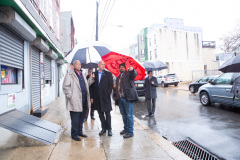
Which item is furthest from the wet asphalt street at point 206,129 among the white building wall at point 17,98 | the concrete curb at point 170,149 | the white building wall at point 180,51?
the white building wall at point 180,51

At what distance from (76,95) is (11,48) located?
2.61 m

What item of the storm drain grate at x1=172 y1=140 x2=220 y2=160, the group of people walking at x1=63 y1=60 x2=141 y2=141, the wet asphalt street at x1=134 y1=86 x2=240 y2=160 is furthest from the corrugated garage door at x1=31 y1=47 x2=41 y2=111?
the storm drain grate at x1=172 y1=140 x2=220 y2=160

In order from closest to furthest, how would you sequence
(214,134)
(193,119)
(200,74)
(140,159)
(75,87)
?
(140,159), (75,87), (214,134), (193,119), (200,74)

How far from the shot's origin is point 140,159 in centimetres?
325

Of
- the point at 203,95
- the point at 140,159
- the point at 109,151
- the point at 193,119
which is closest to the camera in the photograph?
the point at 140,159

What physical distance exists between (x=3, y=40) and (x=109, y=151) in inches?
154

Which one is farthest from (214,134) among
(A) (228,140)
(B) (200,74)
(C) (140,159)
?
(B) (200,74)

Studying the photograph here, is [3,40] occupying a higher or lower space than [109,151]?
higher

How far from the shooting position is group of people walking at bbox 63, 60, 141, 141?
13.7 feet

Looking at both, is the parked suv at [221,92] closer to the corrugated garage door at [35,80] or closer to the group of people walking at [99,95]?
the group of people walking at [99,95]

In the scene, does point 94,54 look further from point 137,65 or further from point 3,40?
point 3,40

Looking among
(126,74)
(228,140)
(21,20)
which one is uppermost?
(21,20)

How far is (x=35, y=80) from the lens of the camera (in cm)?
748

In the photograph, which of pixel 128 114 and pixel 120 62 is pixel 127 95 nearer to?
pixel 128 114
